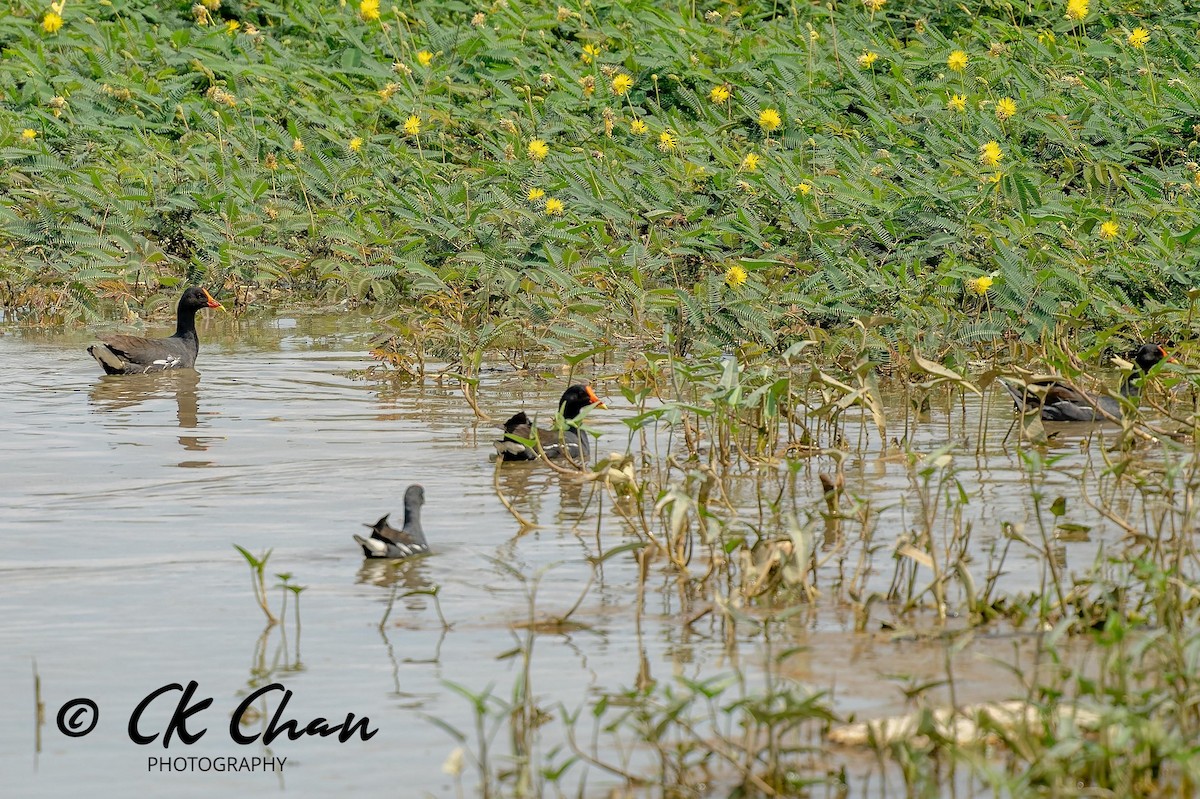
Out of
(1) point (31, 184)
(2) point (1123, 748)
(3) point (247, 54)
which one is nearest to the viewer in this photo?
(2) point (1123, 748)

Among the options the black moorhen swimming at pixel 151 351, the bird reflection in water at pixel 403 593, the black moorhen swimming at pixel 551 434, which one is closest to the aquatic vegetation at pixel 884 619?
the bird reflection in water at pixel 403 593

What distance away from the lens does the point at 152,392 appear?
12.3m

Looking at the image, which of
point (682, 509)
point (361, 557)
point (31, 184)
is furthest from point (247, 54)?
point (682, 509)

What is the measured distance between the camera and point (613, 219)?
555 inches

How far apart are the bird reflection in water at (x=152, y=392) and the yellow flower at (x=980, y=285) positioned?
16.1ft

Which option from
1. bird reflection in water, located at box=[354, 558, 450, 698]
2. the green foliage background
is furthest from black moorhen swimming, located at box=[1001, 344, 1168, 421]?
bird reflection in water, located at box=[354, 558, 450, 698]

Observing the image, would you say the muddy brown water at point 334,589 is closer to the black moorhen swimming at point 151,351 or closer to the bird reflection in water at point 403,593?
the bird reflection in water at point 403,593

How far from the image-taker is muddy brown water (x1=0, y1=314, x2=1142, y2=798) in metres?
5.43

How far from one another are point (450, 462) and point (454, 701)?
4.03 m

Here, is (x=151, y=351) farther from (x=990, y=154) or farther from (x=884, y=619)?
(x=884, y=619)

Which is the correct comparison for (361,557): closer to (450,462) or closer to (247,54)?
(450,462)

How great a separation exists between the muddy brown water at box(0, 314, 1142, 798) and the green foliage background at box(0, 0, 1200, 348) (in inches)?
66.5
